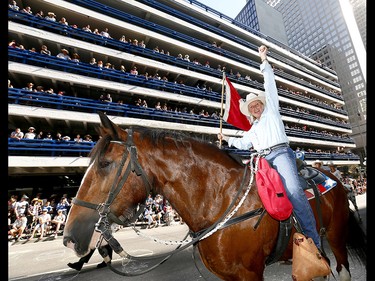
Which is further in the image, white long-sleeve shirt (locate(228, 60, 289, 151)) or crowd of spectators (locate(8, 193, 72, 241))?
crowd of spectators (locate(8, 193, 72, 241))

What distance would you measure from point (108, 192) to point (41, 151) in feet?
53.0

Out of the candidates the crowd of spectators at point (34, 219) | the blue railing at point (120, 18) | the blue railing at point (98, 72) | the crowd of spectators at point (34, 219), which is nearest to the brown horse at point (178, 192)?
the crowd of spectators at point (34, 219)

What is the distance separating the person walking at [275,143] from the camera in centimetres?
220

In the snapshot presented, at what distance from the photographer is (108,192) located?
1899 millimetres

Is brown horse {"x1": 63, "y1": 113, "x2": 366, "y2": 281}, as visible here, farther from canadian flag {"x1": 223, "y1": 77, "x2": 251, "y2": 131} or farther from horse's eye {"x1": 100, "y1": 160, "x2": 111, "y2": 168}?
canadian flag {"x1": 223, "y1": 77, "x2": 251, "y2": 131}

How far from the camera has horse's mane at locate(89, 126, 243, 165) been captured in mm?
2010

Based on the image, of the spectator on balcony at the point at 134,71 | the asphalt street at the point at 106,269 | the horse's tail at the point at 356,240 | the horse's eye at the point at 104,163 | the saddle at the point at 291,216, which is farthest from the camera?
the spectator on balcony at the point at 134,71

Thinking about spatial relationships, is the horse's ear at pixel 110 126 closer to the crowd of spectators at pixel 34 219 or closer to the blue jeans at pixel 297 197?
the blue jeans at pixel 297 197

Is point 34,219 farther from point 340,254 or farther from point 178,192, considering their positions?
point 340,254

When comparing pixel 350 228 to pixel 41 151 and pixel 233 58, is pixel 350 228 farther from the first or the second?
pixel 233 58

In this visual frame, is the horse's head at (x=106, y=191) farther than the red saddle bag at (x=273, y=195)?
No

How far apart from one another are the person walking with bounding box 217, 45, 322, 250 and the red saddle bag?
7.3 inches

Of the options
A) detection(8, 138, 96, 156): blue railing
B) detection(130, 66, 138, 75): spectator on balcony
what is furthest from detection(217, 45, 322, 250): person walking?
detection(130, 66, 138, 75): spectator on balcony

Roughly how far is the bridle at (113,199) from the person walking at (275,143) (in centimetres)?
147
